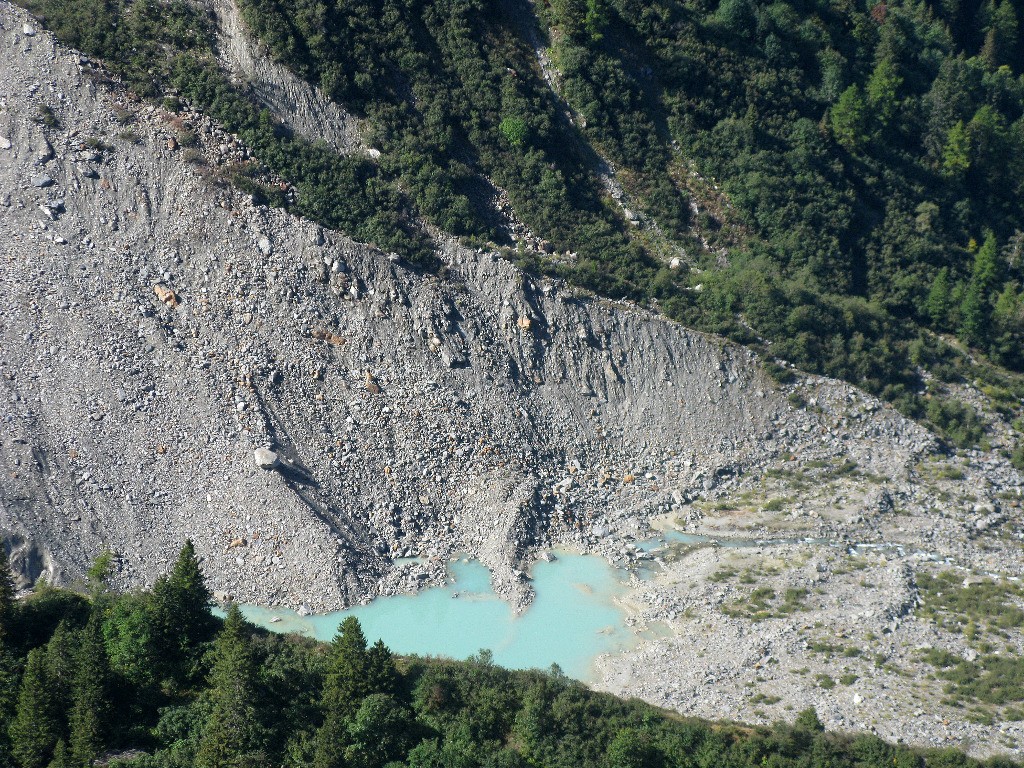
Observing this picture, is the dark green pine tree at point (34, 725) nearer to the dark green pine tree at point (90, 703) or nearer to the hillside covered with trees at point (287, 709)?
the hillside covered with trees at point (287, 709)

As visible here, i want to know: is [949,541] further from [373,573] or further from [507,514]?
[373,573]

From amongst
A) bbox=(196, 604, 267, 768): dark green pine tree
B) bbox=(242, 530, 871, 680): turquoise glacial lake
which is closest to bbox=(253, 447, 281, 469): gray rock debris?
bbox=(242, 530, 871, 680): turquoise glacial lake

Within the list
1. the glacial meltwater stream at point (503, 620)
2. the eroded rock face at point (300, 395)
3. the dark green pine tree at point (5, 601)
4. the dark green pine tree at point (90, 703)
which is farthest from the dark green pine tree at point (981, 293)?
the dark green pine tree at point (5, 601)

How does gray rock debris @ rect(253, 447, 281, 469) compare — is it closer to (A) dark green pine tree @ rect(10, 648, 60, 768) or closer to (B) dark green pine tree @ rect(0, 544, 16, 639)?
(B) dark green pine tree @ rect(0, 544, 16, 639)

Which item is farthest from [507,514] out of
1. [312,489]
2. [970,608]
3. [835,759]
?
[970,608]

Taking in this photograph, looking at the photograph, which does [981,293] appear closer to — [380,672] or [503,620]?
[503,620]

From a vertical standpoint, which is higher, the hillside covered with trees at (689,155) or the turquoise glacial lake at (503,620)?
the hillside covered with trees at (689,155)
